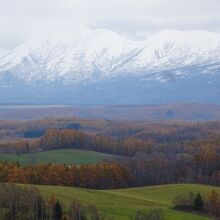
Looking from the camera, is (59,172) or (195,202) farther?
(59,172)

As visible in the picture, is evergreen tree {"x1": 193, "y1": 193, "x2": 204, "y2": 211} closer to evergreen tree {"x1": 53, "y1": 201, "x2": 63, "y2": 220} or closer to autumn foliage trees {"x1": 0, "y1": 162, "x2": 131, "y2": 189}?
evergreen tree {"x1": 53, "y1": 201, "x2": 63, "y2": 220}

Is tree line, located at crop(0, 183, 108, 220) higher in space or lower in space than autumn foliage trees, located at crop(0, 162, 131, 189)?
higher

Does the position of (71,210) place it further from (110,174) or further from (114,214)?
(110,174)

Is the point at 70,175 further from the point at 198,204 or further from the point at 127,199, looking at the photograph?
the point at 198,204

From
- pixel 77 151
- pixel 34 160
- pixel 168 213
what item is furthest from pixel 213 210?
pixel 77 151

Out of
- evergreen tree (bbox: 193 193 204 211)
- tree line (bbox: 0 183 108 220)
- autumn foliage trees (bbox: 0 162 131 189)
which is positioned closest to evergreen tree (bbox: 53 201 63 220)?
tree line (bbox: 0 183 108 220)

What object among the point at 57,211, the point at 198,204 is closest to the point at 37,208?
the point at 57,211

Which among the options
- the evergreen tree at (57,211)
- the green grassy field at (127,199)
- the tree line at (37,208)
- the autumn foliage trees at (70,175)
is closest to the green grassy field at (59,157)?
the autumn foliage trees at (70,175)
